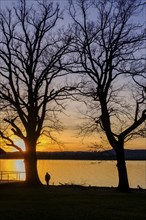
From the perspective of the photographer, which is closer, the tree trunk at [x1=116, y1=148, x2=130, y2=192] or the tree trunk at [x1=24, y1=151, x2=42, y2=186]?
the tree trunk at [x1=116, y1=148, x2=130, y2=192]

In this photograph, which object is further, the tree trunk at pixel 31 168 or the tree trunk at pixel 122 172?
the tree trunk at pixel 31 168

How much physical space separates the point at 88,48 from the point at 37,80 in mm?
6544

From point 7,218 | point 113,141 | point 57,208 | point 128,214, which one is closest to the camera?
point 7,218

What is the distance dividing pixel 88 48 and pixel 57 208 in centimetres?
1739

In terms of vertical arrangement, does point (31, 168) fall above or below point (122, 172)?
above

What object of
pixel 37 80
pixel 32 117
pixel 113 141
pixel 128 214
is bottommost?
pixel 128 214

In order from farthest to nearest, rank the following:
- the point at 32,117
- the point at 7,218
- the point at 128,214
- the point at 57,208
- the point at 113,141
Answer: the point at 32,117
the point at 113,141
the point at 57,208
the point at 128,214
the point at 7,218

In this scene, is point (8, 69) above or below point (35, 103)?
above

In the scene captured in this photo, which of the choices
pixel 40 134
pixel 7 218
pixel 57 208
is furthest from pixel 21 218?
pixel 40 134

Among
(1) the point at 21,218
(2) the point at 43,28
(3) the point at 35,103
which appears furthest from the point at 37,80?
(1) the point at 21,218

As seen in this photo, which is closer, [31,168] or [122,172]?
[122,172]

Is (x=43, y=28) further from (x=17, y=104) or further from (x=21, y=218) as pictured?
(x=21, y=218)

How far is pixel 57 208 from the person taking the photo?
2030 centimetres

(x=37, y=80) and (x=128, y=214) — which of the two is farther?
(x=37, y=80)
